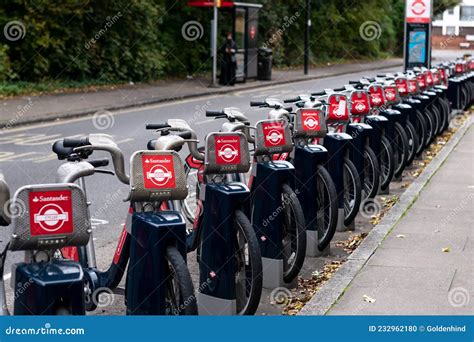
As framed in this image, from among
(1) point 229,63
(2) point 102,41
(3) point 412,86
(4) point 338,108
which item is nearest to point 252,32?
(1) point 229,63

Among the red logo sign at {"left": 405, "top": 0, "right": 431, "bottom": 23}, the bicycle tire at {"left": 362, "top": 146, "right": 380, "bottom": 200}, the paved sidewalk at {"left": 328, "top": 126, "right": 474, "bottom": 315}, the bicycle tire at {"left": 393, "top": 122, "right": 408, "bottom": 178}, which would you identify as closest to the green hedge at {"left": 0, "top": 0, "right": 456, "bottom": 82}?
the red logo sign at {"left": 405, "top": 0, "right": 431, "bottom": 23}

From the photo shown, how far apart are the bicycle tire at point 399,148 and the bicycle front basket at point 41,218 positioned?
7.58 m

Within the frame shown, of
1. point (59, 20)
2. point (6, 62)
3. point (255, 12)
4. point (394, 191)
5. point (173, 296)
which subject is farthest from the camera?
point (255, 12)

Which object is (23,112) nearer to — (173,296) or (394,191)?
(394,191)

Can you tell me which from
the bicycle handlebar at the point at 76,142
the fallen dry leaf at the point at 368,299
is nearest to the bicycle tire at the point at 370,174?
the fallen dry leaf at the point at 368,299

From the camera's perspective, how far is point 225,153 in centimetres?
579

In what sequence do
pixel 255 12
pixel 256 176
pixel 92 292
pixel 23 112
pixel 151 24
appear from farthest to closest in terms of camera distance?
1. pixel 255 12
2. pixel 151 24
3. pixel 23 112
4. pixel 256 176
5. pixel 92 292

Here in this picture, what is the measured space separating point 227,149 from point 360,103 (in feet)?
13.9

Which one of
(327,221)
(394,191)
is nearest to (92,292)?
(327,221)

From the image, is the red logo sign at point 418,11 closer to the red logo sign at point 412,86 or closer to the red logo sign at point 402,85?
the red logo sign at point 412,86

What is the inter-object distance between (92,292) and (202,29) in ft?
97.1

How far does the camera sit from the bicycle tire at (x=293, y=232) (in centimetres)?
646

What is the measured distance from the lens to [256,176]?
6.57 metres

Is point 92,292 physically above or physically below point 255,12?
below
